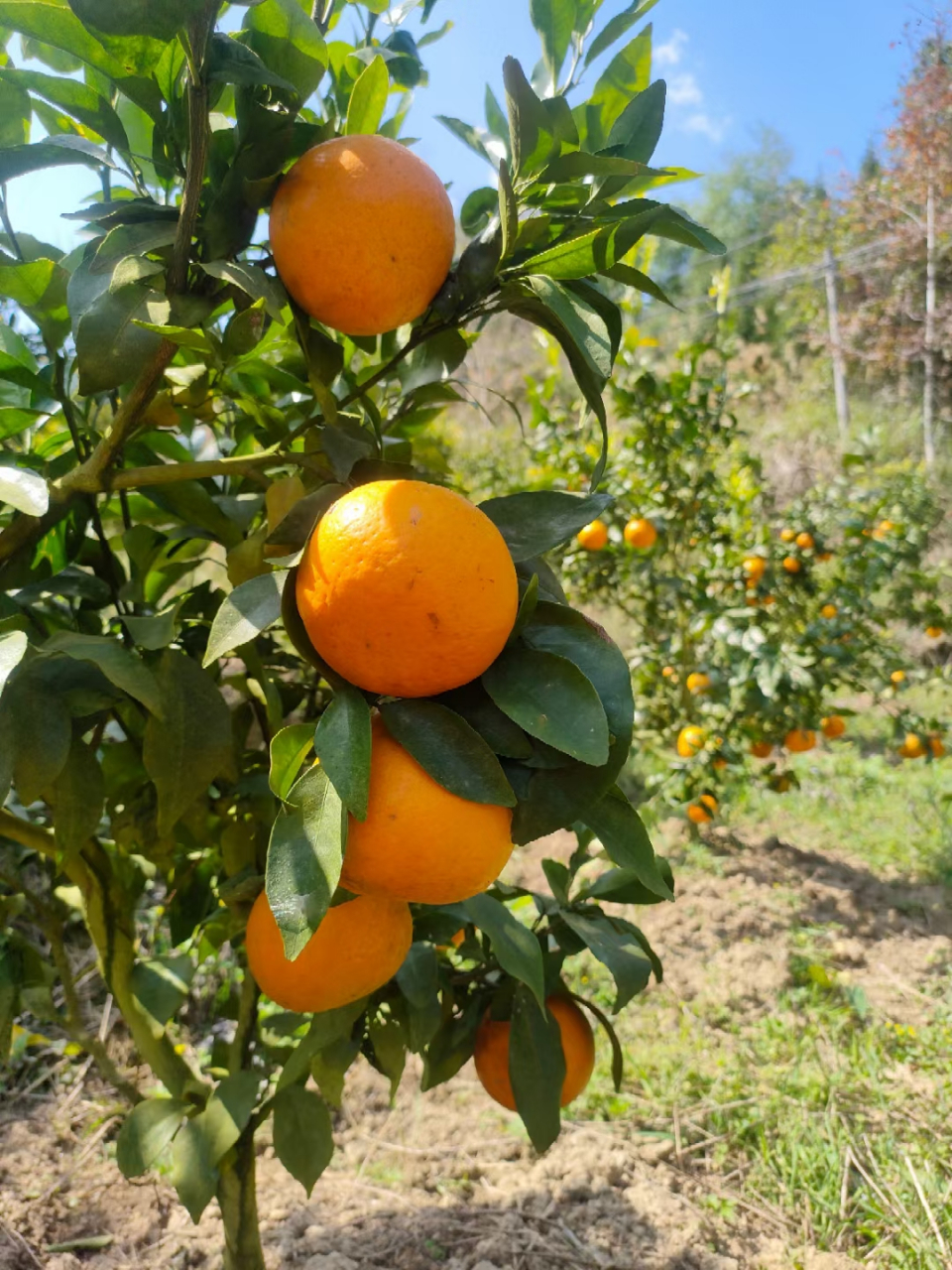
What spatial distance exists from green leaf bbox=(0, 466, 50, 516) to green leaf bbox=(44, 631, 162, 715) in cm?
7

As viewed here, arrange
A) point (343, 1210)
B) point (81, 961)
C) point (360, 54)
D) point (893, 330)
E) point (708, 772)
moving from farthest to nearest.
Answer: point (893, 330) < point (708, 772) < point (81, 961) < point (343, 1210) < point (360, 54)

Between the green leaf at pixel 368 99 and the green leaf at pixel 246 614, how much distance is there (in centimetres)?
26

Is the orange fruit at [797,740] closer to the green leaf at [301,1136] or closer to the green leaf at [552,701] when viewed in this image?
the green leaf at [301,1136]

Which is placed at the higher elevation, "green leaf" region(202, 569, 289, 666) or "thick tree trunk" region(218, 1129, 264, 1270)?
"green leaf" region(202, 569, 289, 666)

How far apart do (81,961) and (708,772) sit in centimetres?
153

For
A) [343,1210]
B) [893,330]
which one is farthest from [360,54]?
[893,330]

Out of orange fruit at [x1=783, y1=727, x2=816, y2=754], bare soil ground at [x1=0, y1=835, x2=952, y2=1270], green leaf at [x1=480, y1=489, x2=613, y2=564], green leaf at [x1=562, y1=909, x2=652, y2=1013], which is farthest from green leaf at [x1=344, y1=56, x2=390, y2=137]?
orange fruit at [x1=783, y1=727, x2=816, y2=754]

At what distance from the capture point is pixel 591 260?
1.47ft

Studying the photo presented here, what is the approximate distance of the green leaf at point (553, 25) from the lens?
18.7 inches

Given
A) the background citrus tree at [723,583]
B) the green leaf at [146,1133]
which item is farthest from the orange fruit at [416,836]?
the background citrus tree at [723,583]

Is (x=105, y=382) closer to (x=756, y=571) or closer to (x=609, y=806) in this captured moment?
(x=609, y=806)

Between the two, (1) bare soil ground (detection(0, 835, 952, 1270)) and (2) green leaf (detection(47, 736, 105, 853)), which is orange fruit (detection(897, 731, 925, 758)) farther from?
(2) green leaf (detection(47, 736, 105, 853))

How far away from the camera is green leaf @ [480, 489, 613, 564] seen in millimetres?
443

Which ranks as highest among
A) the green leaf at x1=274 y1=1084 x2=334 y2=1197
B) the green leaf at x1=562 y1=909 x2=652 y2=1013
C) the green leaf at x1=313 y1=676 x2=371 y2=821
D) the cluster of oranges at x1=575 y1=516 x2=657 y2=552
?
the green leaf at x1=313 y1=676 x2=371 y2=821
